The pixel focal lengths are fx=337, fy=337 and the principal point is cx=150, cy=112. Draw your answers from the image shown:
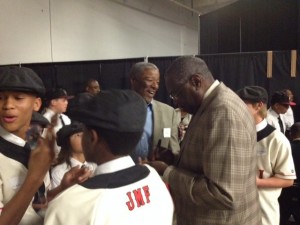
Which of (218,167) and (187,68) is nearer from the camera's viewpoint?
(218,167)

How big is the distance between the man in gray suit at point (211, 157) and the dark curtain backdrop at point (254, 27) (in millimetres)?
5608

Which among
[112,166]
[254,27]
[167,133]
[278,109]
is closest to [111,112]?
[112,166]

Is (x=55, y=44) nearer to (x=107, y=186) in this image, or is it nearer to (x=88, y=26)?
(x=88, y=26)

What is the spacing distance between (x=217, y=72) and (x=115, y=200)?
5621mm

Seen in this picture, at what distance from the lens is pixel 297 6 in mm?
6305

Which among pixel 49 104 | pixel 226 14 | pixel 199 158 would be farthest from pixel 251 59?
pixel 199 158

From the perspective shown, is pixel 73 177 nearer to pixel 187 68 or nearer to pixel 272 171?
pixel 187 68

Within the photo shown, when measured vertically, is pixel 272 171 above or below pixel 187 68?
below

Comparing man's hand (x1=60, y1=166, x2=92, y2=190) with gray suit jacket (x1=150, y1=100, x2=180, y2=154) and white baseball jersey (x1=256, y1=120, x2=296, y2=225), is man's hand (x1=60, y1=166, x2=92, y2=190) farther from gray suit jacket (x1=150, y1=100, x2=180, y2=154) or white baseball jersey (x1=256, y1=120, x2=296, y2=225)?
white baseball jersey (x1=256, y1=120, x2=296, y2=225)

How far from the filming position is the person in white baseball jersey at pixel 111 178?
0.87 meters

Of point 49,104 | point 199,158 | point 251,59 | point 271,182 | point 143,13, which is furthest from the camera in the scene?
point 143,13

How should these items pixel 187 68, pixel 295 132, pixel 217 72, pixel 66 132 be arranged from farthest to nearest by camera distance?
1. pixel 217 72
2. pixel 295 132
3. pixel 66 132
4. pixel 187 68

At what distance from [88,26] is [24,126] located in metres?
7.20

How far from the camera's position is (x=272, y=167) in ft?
6.61
